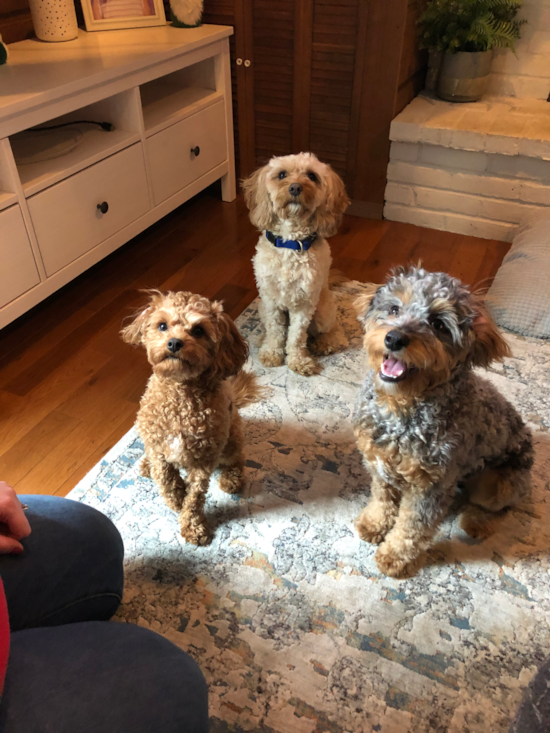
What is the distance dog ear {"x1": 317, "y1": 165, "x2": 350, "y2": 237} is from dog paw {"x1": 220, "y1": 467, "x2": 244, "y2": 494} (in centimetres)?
Result: 95

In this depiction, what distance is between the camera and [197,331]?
1.35 meters

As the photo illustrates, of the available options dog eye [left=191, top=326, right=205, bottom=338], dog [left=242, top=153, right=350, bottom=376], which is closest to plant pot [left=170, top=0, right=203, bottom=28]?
dog [left=242, top=153, right=350, bottom=376]

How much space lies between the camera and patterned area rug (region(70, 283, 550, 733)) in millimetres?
1259

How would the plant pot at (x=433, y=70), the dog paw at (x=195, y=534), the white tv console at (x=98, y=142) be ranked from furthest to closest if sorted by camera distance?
the plant pot at (x=433, y=70) < the white tv console at (x=98, y=142) < the dog paw at (x=195, y=534)

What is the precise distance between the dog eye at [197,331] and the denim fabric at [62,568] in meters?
0.50

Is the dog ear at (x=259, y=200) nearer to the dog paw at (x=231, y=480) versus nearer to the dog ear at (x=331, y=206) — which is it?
the dog ear at (x=331, y=206)

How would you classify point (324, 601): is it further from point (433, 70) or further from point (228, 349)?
point (433, 70)

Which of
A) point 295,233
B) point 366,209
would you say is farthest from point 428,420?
point 366,209

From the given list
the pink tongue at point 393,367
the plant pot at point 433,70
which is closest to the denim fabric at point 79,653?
the pink tongue at point 393,367

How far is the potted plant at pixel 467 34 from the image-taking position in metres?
2.77

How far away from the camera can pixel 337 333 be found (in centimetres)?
237

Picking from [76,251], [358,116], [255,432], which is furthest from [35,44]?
[255,432]

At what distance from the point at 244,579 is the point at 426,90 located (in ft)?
10.4

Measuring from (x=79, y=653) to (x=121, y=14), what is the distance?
3.11m
